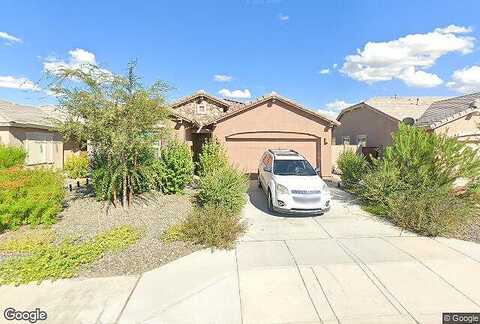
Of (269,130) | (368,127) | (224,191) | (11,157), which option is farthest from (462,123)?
(11,157)

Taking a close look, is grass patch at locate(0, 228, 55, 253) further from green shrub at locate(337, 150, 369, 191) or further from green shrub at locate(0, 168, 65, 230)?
green shrub at locate(337, 150, 369, 191)

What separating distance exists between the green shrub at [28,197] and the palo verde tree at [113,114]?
1.40 m

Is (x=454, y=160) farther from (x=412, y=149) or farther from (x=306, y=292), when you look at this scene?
(x=306, y=292)

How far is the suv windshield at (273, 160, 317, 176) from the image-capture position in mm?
9117

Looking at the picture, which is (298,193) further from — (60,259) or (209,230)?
(60,259)

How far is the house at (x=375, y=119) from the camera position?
19.0 m

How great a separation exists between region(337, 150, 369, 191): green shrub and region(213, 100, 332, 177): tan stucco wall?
2821 mm

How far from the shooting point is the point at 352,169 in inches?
463

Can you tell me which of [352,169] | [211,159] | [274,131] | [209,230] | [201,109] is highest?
[201,109]

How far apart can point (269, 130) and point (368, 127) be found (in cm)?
1002

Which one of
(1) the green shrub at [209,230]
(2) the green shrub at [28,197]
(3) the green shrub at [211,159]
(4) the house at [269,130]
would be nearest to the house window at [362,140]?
(4) the house at [269,130]

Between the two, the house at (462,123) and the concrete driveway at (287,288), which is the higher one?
the house at (462,123)

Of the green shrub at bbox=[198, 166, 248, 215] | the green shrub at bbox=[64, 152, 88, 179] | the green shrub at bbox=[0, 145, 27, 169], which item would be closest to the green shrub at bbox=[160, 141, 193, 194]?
the green shrub at bbox=[198, 166, 248, 215]

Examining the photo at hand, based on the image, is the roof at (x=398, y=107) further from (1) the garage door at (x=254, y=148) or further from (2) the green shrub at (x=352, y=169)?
(2) the green shrub at (x=352, y=169)
